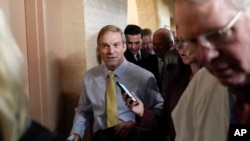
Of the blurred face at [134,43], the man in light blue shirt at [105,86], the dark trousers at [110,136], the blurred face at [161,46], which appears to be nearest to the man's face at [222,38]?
the dark trousers at [110,136]

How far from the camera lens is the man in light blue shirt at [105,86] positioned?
92.0 inches

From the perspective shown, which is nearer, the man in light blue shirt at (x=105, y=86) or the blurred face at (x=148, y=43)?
the man in light blue shirt at (x=105, y=86)

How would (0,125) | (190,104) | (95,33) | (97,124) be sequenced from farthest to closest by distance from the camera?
(95,33) < (97,124) < (190,104) < (0,125)

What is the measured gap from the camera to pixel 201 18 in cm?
81

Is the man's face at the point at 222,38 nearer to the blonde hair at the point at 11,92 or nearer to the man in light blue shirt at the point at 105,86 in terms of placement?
the blonde hair at the point at 11,92

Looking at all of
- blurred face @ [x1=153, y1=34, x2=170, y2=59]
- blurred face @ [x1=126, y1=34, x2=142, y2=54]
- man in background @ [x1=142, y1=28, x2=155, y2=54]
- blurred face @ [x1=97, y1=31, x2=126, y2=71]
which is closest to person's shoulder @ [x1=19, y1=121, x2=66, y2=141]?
blurred face @ [x1=97, y1=31, x2=126, y2=71]

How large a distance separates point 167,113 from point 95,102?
2.27 ft

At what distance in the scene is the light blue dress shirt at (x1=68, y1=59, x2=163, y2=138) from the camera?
2336 millimetres

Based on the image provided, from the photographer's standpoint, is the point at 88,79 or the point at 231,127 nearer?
the point at 231,127

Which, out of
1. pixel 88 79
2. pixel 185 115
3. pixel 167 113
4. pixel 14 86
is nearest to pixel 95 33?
pixel 88 79

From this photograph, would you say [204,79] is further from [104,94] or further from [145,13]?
[145,13]

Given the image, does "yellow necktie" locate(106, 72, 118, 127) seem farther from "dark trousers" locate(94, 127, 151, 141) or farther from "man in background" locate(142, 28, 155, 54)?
"man in background" locate(142, 28, 155, 54)

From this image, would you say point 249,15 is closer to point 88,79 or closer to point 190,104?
point 190,104

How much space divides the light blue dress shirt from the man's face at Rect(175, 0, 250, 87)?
4.91ft
